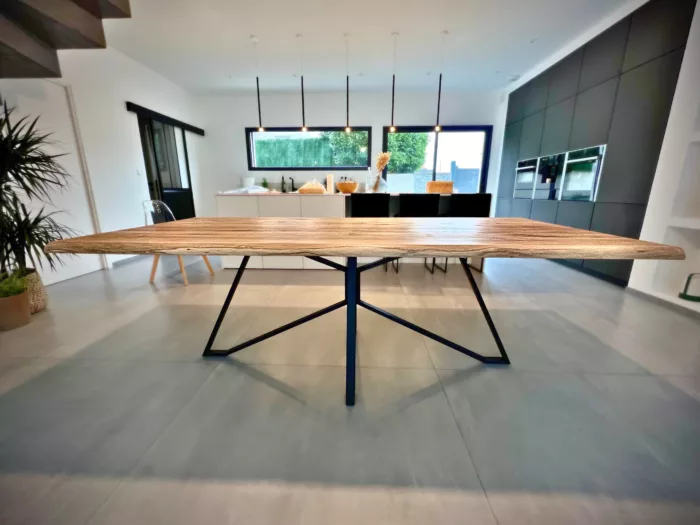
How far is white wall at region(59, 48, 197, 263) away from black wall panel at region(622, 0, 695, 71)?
5.99m

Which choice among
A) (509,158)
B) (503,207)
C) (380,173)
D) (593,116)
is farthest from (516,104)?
(380,173)

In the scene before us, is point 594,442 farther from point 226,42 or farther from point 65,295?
point 226,42

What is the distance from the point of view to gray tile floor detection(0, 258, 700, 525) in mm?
899

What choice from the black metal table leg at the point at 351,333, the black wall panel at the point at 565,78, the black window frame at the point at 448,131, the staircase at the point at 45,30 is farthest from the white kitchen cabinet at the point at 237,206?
the black wall panel at the point at 565,78

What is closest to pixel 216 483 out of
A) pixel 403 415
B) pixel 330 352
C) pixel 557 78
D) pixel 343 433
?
pixel 343 433

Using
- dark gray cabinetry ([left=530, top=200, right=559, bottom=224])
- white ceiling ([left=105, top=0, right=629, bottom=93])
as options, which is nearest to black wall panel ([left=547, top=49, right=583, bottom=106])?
white ceiling ([left=105, top=0, right=629, bottom=93])

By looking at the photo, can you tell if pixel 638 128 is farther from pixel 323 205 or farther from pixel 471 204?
pixel 323 205

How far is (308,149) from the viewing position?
5883mm

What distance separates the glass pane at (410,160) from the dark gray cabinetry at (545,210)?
2.19 meters

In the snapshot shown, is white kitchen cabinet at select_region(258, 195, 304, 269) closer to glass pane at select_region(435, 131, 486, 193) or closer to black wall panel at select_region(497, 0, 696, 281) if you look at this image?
black wall panel at select_region(497, 0, 696, 281)

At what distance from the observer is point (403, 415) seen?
125cm

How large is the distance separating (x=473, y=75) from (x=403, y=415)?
17.9ft

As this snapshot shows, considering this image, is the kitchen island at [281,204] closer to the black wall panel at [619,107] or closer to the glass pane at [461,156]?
the black wall panel at [619,107]

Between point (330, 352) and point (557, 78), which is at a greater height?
point (557, 78)
